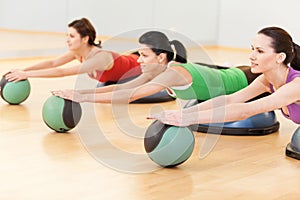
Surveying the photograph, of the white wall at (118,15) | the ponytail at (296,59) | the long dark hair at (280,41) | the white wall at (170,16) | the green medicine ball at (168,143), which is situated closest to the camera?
the green medicine ball at (168,143)

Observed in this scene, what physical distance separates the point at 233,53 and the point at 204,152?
15.1ft

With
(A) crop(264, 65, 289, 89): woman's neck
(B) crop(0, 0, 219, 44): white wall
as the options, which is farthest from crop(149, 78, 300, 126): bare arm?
(B) crop(0, 0, 219, 44): white wall

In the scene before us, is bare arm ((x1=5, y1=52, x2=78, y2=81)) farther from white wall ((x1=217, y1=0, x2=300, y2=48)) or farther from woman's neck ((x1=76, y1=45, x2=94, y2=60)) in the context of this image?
white wall ((x1=217, y1=0, x2=300, y2=48))

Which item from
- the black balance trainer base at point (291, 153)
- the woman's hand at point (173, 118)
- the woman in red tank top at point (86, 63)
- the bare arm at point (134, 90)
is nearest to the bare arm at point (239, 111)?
the woman's hand at point (173, 118)

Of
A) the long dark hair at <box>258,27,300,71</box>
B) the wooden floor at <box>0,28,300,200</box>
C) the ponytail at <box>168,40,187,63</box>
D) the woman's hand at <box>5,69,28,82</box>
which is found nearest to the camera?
the wooden floor at <box>0,28,300,200</box>

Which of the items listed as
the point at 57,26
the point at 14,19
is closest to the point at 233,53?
the point at 57,26

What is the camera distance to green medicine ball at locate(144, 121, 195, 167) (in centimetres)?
296

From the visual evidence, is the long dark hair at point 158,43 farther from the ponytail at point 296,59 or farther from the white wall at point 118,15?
the white wall at point 118,15

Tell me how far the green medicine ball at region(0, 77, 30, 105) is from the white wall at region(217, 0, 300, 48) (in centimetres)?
412

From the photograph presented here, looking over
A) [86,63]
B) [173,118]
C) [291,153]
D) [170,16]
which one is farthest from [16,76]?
[170,16]

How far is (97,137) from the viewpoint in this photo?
12.1 ft

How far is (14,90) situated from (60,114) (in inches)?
35.5

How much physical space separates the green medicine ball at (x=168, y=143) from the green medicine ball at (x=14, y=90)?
5.38ft

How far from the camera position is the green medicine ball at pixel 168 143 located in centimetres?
296
